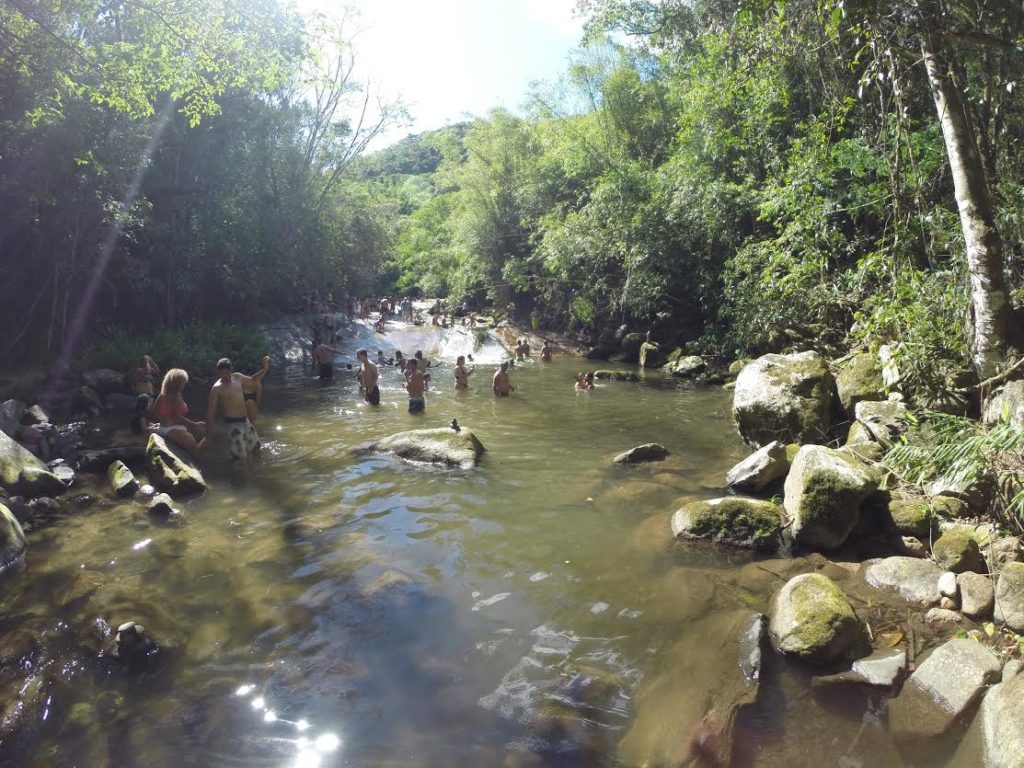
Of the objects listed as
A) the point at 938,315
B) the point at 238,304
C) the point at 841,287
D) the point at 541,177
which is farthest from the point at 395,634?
the point at 541,177

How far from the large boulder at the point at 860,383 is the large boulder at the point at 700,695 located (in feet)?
16.6

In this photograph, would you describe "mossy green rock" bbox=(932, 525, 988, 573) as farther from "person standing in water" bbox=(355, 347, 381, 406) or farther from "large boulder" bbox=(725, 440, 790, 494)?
"person standing in water" bbox=(355, 347, 381, 406)

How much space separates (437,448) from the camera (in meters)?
8.96

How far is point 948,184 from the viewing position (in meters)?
10.8

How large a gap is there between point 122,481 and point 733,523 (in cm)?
709

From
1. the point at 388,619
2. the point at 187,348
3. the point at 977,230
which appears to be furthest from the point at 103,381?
the point at 977,230

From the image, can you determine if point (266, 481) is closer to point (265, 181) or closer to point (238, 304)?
point (238, 304)

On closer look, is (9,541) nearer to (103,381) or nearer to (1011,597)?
(1011,597)

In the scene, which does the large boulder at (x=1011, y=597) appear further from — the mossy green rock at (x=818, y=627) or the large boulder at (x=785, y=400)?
the large boulder at (x=785, y=400)

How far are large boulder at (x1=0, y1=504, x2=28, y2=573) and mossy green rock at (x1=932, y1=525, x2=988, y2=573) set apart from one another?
7.91 m

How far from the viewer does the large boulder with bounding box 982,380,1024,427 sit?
16.8 ft

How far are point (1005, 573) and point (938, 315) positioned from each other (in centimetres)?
376

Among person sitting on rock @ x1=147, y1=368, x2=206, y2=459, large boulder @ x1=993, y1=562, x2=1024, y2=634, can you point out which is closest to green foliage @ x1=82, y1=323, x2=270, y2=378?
person sitting on rock @ x1=147, y1=368, x2=206, y2=459

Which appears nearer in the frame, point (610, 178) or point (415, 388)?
point (415, 388)
